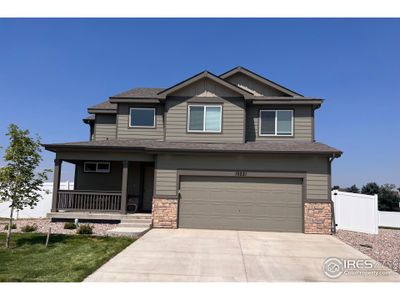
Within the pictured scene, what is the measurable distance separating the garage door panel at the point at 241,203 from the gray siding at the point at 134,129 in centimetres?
348

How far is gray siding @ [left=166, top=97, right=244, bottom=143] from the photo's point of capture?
14.1 m

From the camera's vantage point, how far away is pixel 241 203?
12.6 m

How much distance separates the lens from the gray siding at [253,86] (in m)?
15.9

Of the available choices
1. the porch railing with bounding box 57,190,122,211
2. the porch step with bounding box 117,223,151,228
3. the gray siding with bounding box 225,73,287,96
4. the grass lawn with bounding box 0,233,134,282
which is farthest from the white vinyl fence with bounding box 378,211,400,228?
the grass lawn with bounding box 0,233,134,282

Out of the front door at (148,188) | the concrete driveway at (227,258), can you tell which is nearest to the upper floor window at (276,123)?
the concrete driveway at (227,258)

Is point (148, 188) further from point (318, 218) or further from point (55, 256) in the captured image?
point (318, 218)

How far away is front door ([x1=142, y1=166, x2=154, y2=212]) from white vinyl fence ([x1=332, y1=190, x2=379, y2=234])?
8.63m

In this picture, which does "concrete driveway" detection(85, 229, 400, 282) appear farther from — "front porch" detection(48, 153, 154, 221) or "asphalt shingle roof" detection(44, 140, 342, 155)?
"asphalt shingle roof" detection(44, 140, 342, 155)

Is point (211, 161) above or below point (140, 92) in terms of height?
below

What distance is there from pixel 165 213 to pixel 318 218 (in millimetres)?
6063

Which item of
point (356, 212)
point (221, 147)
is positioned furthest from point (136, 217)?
point (356, 212)
